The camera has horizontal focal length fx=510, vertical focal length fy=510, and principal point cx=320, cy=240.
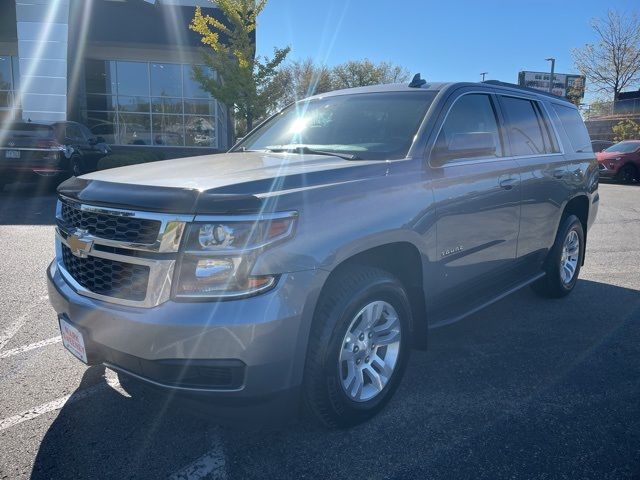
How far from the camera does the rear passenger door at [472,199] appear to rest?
3.27 meters

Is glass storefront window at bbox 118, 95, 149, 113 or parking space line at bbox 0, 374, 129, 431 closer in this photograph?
parking space line at bbox 0, 374, 129, 431

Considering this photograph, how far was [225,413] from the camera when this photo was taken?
232cm

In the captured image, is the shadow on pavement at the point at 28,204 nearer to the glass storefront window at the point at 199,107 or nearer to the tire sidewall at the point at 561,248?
the tire sidewall at the point at 561,248

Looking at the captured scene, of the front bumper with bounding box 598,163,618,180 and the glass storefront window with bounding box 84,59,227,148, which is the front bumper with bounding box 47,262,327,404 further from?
the glass storefront window with bounding box 84,59,227,148

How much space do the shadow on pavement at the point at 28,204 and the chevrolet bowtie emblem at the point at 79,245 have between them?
22.9ft

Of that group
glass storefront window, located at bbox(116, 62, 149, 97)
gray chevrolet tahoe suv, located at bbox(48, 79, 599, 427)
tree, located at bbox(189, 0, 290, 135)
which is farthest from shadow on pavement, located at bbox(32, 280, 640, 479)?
glass storefront window, located at bbox(116, 62, 149, 97)

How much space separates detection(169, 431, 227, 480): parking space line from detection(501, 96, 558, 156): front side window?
317cm

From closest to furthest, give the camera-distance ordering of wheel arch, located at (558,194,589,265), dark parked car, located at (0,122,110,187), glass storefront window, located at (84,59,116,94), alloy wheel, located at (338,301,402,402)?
alloy wheel, located at (338,301,402,402), wheel arch, located at (558,194,589,265), dark parked car, located at (0,122,110,187), glass storefront window, located at (84,59,116,94)

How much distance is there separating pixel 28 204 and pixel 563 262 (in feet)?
34.1

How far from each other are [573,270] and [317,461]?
3927 millimetres

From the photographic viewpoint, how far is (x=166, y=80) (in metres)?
22.3

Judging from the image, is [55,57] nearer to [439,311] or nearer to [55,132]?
[55,132]

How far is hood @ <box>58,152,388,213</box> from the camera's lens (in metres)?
2.29

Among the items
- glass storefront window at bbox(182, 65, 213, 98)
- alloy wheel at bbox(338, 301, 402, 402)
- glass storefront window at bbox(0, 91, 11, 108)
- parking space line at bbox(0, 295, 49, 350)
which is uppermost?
glass storefront window at bbox(182, 65, 213, 98)
